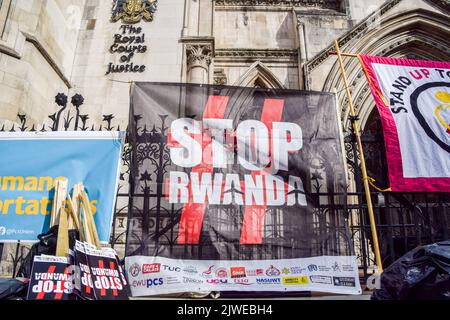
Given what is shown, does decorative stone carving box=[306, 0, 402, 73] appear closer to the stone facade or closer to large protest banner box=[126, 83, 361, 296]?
the stone facade

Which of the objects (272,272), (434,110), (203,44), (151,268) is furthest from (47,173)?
(203,44)

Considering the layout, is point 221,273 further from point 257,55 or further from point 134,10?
point 134,10

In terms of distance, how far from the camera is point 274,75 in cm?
Result: 1216

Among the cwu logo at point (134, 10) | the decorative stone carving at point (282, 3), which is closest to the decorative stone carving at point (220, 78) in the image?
the cwu logo at point (134, 10)

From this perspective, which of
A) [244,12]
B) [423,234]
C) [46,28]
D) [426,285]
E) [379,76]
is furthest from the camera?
[244,12]

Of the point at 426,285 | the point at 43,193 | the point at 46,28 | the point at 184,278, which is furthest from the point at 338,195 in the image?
the point at 46,28

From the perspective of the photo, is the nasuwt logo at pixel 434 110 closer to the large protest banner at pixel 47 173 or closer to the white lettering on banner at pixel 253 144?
the white lettering on banner at pixel 253 144

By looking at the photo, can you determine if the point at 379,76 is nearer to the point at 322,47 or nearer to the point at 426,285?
the point at 426,285

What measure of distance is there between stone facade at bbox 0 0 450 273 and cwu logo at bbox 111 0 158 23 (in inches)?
7.1

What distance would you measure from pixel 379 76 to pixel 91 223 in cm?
524

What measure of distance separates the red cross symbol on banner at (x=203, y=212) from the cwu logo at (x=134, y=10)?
24.2 feet

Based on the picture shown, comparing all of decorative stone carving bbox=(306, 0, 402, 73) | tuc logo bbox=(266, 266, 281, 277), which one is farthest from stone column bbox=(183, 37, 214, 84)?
tuc logo bbox=(266, 266, 281, 277)

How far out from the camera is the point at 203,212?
4.57m

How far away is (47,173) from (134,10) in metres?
8.12
